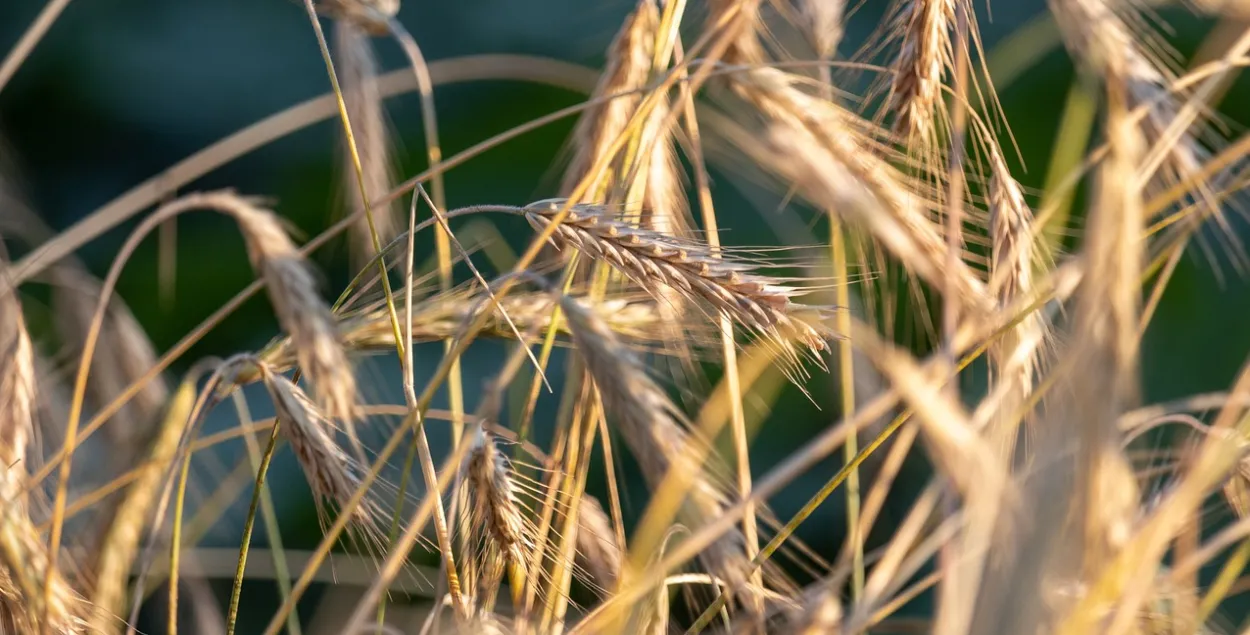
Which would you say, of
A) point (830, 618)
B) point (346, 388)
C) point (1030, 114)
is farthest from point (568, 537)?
point (1030, 114)

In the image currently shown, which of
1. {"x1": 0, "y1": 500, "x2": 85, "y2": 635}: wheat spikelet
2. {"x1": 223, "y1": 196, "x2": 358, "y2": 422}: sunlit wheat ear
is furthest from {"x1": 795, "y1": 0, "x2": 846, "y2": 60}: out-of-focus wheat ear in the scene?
{"x1": 0, "y1": 500, "x2": 85, "y2": 635}: wheat spikelet

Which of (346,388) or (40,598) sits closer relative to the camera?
(40,598)

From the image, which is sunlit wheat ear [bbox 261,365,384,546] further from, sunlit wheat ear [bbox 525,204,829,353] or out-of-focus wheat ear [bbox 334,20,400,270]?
out-of-focus wheat ear [bbox 334,20,400,270]

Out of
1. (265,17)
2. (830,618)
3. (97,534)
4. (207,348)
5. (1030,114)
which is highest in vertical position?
(265,17)

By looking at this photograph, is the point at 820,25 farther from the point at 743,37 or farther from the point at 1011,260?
the point at 1011,260

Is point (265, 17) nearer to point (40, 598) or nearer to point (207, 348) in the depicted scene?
point (207, 348)

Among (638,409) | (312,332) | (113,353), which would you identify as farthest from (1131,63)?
(113,353)

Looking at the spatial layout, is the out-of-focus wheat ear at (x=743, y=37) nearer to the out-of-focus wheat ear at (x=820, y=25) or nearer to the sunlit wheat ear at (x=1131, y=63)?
the out-of-focus wheat ear at (x=820, y=25)
